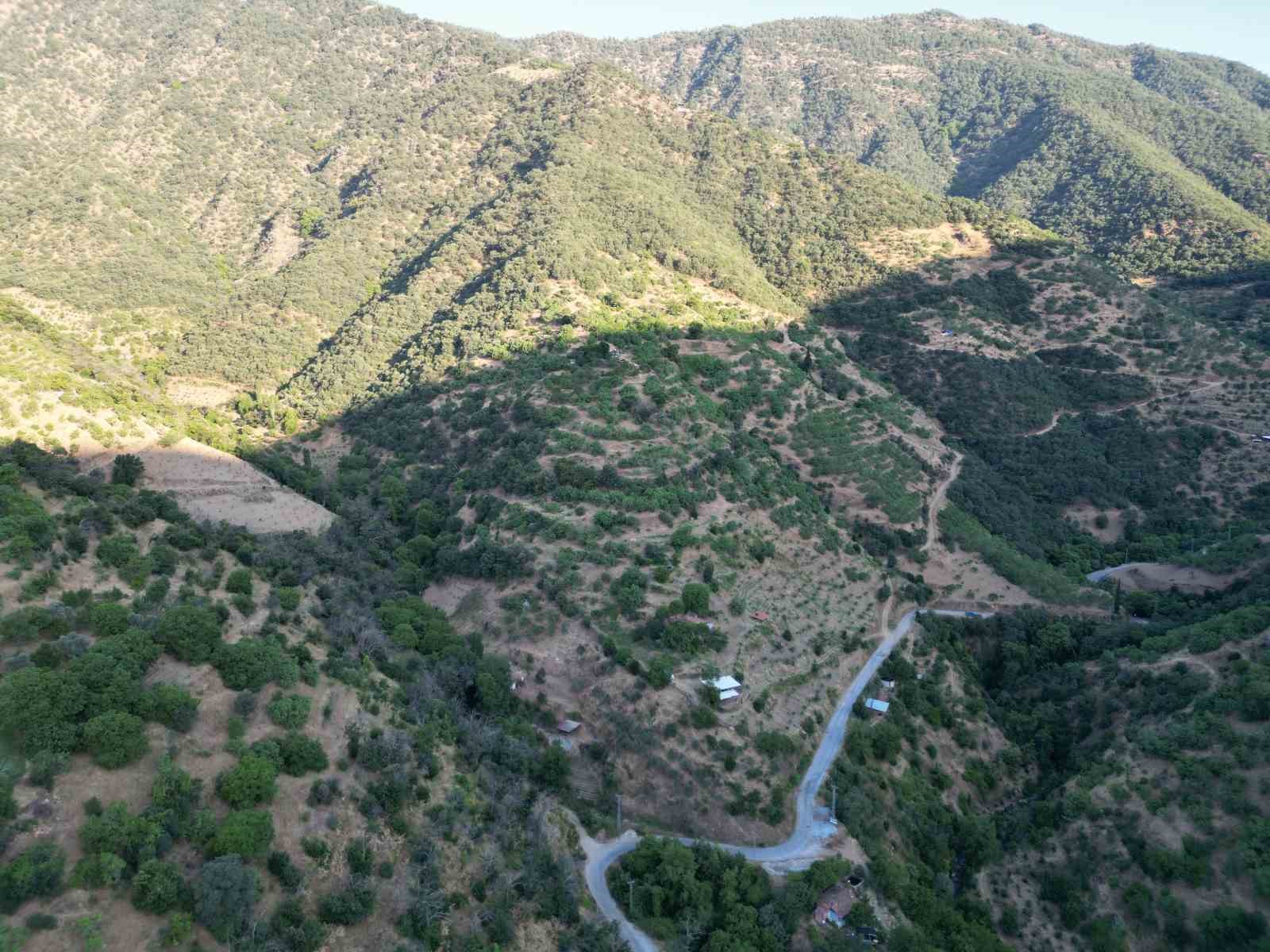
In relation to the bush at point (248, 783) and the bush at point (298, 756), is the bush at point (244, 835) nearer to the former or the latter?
the bush at point (248, 783)

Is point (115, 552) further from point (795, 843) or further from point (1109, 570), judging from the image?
point (1109, 570)

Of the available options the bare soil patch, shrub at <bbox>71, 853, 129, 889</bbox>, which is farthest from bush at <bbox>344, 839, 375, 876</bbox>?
the bare soil patch

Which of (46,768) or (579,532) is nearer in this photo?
(46,768)

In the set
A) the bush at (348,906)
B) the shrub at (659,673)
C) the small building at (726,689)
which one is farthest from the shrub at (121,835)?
the small building at (726,689)

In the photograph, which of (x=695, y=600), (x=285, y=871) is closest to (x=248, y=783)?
(x=285, y=871)

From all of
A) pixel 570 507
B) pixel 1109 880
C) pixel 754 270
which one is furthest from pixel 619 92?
pixel 1109 880

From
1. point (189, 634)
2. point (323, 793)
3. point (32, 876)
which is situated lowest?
point (323, 793)
